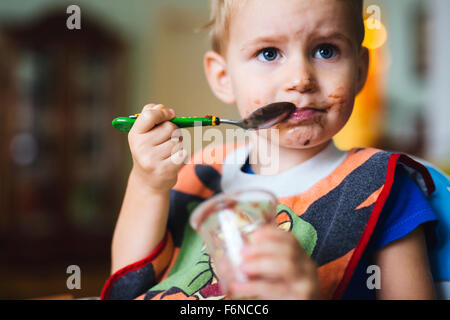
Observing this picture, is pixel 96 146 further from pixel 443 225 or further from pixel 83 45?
pixel 443 225

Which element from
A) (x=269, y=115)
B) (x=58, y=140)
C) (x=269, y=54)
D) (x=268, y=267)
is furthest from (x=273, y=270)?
(x=58, y=140)

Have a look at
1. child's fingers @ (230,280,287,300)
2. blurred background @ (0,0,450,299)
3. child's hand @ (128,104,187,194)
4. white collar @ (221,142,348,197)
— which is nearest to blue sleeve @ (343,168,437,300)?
white collar @ (221,142,348,197)

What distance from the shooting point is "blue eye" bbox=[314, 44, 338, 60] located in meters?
0.67

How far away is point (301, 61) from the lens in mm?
647

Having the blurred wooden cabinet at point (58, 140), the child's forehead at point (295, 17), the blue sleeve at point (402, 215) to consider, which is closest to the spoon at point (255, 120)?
the child's forehead at point (295, 17)

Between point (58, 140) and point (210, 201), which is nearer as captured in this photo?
point (210, 201)

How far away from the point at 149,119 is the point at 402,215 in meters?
0.42

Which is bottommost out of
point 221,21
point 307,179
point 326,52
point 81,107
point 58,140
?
point 307,179

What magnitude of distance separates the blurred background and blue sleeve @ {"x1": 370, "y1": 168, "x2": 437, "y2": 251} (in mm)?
2446

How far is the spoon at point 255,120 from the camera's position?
64cm

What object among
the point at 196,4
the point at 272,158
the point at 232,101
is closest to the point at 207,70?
the point at 232,101

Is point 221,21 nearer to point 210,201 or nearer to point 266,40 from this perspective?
point 266,40

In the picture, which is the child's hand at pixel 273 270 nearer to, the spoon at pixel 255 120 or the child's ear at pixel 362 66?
the spoon at pixel 255 120

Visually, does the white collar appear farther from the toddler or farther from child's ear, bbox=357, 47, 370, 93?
child's ear, bbox=357, 47, 370, 93
